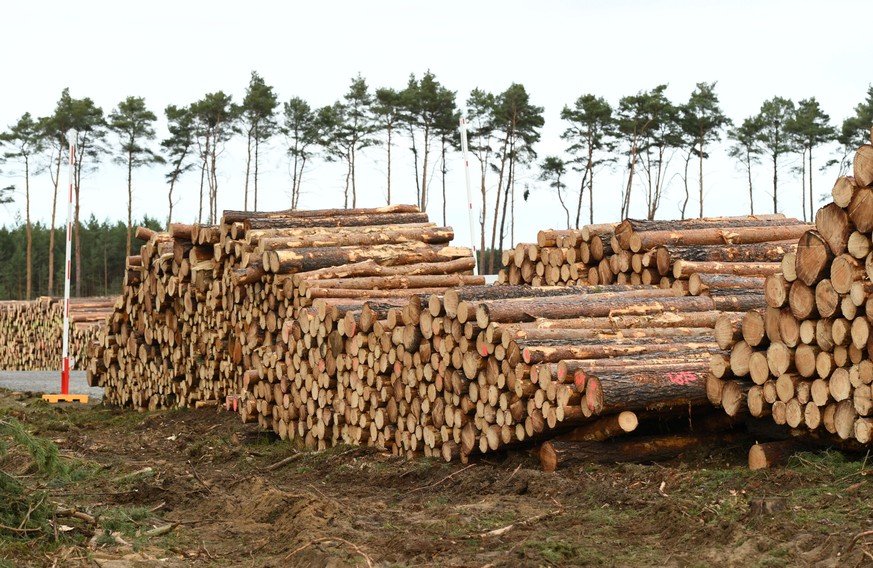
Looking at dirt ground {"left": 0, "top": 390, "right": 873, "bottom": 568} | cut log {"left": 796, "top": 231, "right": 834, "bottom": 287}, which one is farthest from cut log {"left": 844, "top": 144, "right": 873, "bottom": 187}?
dirt ground {"left": 0, "top": 390, "right": 873, "bottom": 568}

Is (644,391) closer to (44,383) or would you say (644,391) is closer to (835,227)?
(835,227)

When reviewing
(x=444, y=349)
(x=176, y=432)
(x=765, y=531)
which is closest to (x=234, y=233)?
(x=176, y=432)

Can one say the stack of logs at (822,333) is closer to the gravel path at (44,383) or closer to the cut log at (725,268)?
the cut log at (725,268)

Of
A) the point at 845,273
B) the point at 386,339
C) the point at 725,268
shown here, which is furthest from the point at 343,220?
the point at 845,273

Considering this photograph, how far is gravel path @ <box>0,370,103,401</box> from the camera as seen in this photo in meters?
20.6

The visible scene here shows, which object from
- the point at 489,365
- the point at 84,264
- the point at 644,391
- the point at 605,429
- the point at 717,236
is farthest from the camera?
the point at 84,264

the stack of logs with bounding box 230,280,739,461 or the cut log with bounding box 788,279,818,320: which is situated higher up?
the cut log with bounding box 788,279,818,320

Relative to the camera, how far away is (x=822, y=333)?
7.17 meters

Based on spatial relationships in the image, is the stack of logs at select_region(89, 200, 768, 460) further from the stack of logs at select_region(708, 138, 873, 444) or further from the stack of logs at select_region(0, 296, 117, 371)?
the stack of logs at select_region(0, 296, 117, 371)

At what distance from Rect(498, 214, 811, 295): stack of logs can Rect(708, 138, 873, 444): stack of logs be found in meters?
3.28

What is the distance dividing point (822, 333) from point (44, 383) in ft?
60.6

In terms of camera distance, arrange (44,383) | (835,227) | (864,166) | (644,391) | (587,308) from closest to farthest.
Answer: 1. (864,166)
2. (835,227)
3. (644,391)
4. (587,308)
5. (44,383)

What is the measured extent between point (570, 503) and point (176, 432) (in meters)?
7.73

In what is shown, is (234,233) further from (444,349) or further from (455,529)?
(455,529)
